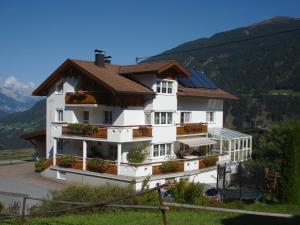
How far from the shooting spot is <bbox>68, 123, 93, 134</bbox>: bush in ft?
93.5

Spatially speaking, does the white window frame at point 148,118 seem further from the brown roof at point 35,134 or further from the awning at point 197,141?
the brown roof at point 35,134

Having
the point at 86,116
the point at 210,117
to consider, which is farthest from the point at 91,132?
the point at 210,117

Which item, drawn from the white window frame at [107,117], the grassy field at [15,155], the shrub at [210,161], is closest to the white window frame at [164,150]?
the shrub at [210,161]

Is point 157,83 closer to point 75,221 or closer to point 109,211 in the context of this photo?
point 109,211

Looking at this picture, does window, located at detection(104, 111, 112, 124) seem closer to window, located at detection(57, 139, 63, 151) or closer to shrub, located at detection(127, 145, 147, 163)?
shrub, located at detection(127, 145, 147, 163)

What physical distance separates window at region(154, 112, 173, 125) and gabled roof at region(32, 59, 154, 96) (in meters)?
2.24

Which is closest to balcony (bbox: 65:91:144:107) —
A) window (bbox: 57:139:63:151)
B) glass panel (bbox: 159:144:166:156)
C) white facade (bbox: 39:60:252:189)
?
white facade (bbox: 39:60:252:189)

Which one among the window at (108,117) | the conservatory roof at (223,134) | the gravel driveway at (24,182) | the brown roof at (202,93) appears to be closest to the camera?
the gravel driveway at (24,182)

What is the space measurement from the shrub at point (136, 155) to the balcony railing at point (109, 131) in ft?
3.75

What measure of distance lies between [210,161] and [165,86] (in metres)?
6.99

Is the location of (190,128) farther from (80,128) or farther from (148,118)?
(80,128)

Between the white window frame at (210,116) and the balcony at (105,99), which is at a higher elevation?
the balcony at (105,99)

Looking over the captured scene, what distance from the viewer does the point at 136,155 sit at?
28469 mm

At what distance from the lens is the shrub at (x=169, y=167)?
2780 cm
